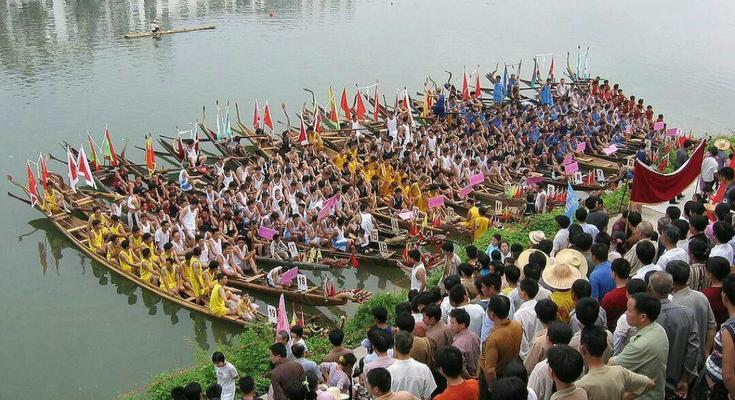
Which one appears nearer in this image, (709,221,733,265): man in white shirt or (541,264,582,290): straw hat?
(541,264,582,290): straw hat

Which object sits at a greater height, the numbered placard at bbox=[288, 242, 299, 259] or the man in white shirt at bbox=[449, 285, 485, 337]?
the man in white shirt at bbox=[449, 285, 485, 337]

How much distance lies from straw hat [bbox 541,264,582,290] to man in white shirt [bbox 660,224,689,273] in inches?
27.7

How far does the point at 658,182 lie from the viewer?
7625 millimetres

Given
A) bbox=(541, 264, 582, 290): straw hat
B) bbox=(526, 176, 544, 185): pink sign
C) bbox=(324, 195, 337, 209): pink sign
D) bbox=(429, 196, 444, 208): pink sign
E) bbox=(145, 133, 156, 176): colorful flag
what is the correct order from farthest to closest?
bbox=(145, 133, 156, 176): colorful flag < bbox=(526, 176, 544, 185): pink sign < bbox=(429, 196, 444, 208): pink sign < bbox=(324, 195, 337, 209): pink sign < bbox=(541, 264, 582, 290): straw hat

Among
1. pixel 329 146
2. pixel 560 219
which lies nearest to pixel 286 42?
pixel 329 146

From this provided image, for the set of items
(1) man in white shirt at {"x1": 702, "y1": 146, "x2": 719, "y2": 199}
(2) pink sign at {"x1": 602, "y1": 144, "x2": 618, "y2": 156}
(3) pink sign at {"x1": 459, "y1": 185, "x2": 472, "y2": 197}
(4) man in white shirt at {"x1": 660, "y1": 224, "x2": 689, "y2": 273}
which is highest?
(4) man in white shirt at {"x1": 660, "y1": 224, "x2": 689, "y2": 273}

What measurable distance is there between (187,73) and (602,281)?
22141mm

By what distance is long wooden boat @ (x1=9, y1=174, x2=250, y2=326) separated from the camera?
966 centimetres

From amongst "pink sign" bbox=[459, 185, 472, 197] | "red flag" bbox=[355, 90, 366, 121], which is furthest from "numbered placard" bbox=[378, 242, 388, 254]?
"red flag" bbox=[355, 90, 366, 121]

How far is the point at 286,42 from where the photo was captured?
3053cm

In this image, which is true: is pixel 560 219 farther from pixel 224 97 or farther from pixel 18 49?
pixel 18 49

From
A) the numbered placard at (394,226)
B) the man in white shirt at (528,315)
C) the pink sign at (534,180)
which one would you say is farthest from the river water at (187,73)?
the man in white shirt at (528,315)

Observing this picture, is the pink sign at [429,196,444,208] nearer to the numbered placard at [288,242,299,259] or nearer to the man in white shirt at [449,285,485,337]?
the numbered placard at [288,242,299,259]

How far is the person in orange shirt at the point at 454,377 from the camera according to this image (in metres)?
3.86
